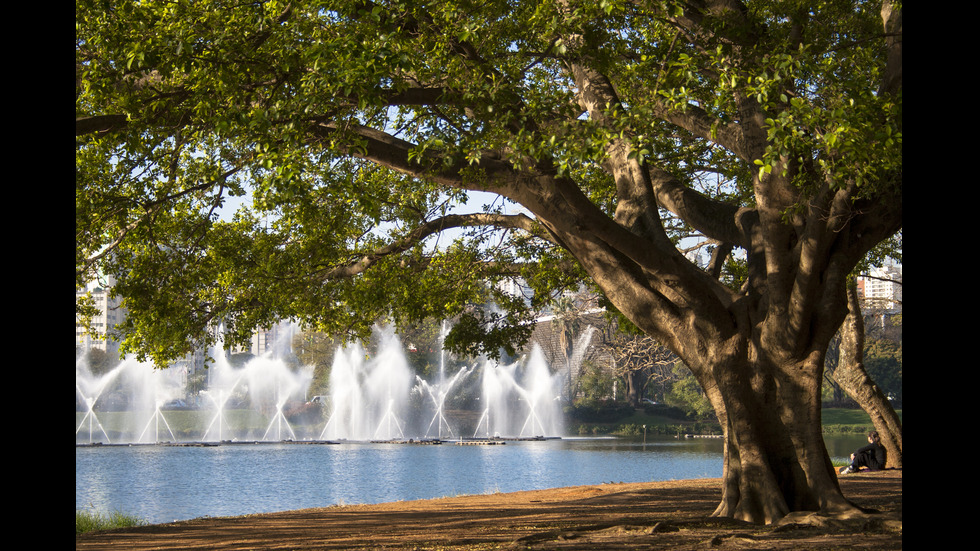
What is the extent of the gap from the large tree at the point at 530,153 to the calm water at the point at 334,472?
27.8 ft

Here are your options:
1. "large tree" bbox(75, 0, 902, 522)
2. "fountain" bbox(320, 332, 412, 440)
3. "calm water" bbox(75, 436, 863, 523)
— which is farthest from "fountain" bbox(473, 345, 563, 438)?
"large tree" bbox(75, 0, 902, 522)

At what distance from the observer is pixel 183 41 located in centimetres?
682

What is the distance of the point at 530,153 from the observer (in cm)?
749

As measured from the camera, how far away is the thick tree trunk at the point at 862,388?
53.0 feet

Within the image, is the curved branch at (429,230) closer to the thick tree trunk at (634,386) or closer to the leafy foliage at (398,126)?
the leafy foliage at (398,126)

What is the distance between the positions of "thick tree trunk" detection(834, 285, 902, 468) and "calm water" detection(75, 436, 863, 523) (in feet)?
23.5

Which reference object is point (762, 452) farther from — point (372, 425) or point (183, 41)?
point (372, 425)

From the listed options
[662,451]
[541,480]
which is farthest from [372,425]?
[541,480]

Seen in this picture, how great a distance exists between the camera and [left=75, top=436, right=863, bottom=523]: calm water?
66.7ft

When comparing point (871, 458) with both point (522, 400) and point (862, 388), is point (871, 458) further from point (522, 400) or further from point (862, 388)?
point (522, 400)

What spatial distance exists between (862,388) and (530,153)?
11.5m

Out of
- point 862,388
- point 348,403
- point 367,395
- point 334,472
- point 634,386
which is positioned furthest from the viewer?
point 634,386

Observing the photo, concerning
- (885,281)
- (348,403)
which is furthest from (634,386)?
(885,281)

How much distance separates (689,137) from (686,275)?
4695 mm
